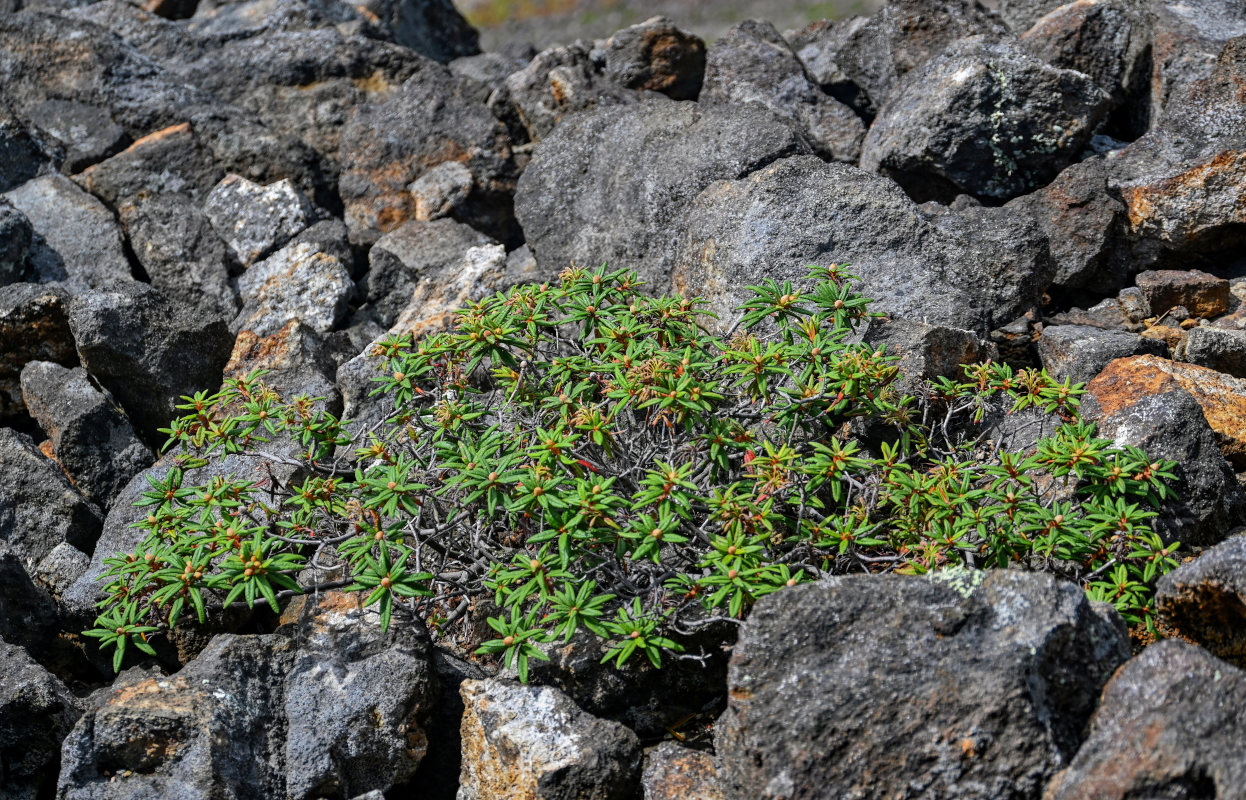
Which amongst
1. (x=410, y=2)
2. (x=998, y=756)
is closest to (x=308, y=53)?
(x=410, y=2)

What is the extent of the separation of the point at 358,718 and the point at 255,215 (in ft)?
13.8

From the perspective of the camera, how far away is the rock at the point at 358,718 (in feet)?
12.2

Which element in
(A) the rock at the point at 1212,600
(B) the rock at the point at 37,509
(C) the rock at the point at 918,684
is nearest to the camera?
(C) the rock at the point at 918,684

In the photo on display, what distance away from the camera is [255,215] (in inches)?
269

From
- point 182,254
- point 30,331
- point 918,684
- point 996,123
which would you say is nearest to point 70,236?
point 182,254

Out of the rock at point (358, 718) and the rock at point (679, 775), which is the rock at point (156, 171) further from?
the rock at point (679, 775)

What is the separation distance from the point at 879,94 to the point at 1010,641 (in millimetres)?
4891

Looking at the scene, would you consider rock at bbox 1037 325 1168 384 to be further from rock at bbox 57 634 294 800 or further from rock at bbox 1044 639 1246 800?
rock at bbox 57 634 294 800

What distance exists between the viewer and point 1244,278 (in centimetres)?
553

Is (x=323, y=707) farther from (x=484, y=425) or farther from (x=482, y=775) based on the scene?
(x=484, y=425)

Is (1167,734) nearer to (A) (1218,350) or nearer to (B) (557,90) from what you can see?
(A) (1218,350)

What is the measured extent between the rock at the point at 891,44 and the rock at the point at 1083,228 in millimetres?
1309

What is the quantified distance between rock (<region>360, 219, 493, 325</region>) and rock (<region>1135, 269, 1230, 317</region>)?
12.6ft

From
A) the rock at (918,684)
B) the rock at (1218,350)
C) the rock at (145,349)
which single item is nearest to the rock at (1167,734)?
the rock at (918,684)
